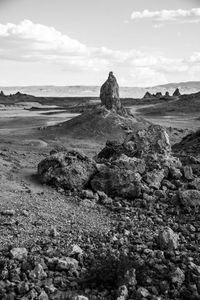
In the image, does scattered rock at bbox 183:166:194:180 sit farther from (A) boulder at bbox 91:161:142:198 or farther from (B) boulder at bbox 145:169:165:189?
(A) boulder at bbox 91:161:142:198

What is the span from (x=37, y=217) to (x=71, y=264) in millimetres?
1721

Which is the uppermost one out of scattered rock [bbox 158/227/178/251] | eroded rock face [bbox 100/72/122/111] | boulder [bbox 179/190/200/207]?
eroded rock face [bbox 100/72/122/111]

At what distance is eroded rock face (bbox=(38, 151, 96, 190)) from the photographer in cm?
938

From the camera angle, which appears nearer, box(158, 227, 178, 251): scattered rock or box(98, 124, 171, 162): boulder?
box(158, 227, 178, 251): scattered rock

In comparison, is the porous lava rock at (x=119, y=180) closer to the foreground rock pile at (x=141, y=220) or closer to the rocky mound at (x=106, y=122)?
the foreground rock pile at (x=141, y=220)

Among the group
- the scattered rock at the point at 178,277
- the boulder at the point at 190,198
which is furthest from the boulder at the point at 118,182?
the scattered rock at the point at 178,277

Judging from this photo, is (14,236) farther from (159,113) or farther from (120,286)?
(159,113)

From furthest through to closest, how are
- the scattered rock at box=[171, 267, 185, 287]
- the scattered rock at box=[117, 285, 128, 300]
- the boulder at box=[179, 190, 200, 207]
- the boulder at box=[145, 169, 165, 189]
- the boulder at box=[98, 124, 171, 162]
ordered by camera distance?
the boulder at box=[98, 124, 171, 162] → the boulder at box=[145, 169, 165, 189] → the boulder at box=[179, 190, 200, 207] → the scattered rock at box=[171, 267, 185, 287] → the scattered rock at box=[117, 285, 128, 300]

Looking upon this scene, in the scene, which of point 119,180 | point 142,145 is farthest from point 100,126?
point 119,180

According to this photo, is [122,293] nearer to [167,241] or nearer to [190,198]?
[167,241]

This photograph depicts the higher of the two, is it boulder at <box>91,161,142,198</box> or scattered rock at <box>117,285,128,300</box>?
boulder at <box>91,161,142,198</box>

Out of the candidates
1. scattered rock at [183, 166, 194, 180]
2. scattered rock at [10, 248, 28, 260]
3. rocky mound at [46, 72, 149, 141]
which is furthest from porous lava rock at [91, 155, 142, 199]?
rocky mound at [46, 72, 149, 141]

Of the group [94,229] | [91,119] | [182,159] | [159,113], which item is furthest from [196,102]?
[94,229]

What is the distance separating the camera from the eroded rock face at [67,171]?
Result: 9383 mm
